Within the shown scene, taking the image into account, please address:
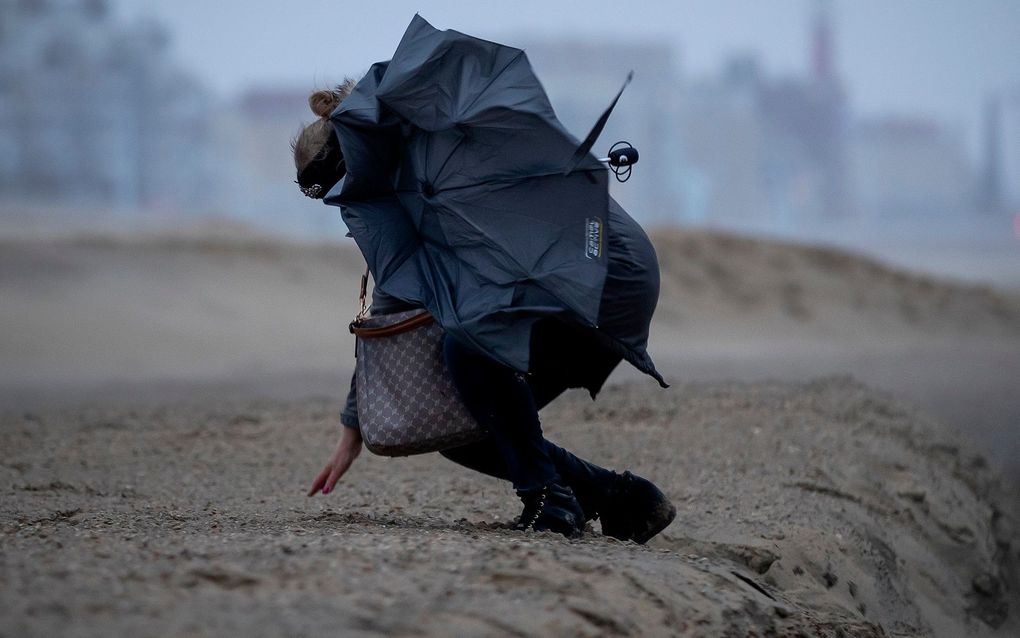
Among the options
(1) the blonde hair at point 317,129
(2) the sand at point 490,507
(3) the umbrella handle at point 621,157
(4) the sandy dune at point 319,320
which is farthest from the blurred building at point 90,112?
(3) the umbrella handle at point 621,157

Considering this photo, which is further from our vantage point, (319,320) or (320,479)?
(319,320)

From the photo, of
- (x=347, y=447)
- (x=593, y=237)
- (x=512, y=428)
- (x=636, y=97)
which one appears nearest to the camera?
(x=593, y=237)

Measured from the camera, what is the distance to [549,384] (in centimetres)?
286

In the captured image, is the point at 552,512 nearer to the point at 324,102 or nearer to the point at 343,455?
the point at 343,455

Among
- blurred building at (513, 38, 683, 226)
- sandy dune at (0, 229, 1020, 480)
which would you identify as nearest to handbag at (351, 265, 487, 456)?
sandy dune at (0, 229, 1020, 480)

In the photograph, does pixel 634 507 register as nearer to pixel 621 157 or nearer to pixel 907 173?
pixel 621 157

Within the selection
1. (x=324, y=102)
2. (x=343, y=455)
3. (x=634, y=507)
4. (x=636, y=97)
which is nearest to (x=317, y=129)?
(x=324, y=102)

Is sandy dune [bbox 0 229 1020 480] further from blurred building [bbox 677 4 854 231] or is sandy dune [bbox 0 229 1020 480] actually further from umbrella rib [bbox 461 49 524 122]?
blurred building [bbox 677 4 854 231]

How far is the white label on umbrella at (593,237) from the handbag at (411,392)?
1.24 ft

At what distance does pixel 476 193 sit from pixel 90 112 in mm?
21814

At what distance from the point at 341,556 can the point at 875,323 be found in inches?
477

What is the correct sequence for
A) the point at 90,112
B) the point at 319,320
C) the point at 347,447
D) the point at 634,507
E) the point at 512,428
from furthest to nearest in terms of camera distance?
1. the point at 90,112
2. the point at 319,320
3. the point at 634,507
4. the point at 347,447
5. the point at 512,428

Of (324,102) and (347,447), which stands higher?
(324,102)

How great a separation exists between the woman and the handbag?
5 centimetres
